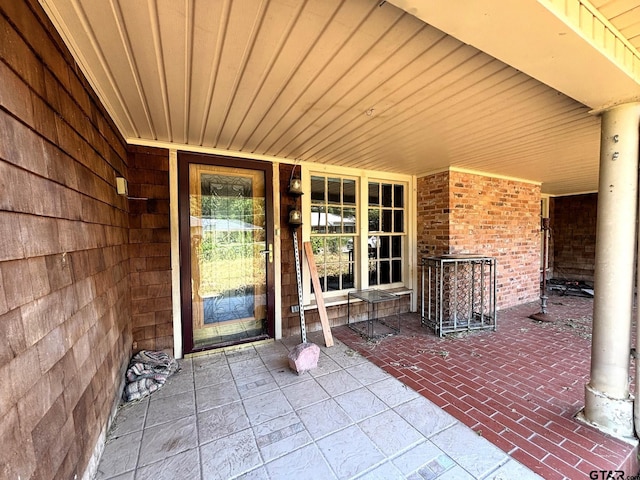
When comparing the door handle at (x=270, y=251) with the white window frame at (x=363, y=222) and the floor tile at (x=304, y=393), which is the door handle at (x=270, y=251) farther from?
the floor tile at (x=304, y=393)

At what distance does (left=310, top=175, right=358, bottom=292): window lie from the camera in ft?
13.2

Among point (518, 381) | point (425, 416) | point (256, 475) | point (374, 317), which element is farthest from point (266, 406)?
point (374, 317)

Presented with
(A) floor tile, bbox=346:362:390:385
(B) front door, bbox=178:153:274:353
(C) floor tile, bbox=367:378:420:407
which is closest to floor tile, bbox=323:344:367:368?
(A) floor tile, bbox=346:362:390:385

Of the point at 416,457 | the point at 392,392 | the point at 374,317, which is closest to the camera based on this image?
the point at 416,457

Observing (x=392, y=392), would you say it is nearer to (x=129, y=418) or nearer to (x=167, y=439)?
(x=167, y=439)

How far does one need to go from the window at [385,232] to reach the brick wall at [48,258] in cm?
355

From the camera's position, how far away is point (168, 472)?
1612mm

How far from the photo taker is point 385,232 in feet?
15.1

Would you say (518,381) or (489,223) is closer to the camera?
Answer: (518,381)

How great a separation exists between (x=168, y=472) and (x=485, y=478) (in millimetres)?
1857

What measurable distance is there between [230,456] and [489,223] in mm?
4821

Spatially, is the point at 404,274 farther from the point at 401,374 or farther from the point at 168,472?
the point at 168,472

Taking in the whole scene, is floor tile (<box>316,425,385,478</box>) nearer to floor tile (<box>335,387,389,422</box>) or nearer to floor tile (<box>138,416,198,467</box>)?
floor tile (<box>335,387,389,422</box>)

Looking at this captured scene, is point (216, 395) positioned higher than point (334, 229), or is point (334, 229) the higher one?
point (334, 229)
